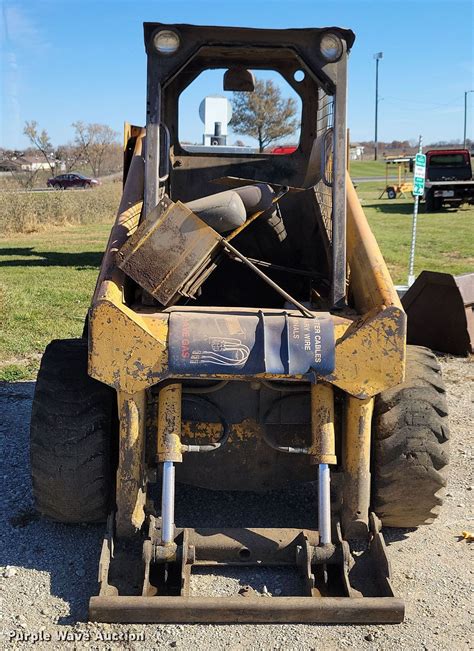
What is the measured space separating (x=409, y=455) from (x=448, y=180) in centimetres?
2541

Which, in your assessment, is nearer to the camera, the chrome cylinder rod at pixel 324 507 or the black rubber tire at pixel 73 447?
the chrome cylinder rod at pixel 324 507

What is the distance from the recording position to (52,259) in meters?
15.4

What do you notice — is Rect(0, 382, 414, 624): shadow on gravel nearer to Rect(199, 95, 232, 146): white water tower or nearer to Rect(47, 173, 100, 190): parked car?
A: Rect(199, 95, 232, 146): white water tower

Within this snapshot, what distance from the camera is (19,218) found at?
22.3 metres

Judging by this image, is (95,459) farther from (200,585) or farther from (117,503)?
(200,585)

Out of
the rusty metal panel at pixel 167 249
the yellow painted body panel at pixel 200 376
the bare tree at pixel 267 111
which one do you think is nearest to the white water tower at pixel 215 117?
the bare tree at pixel 267 111

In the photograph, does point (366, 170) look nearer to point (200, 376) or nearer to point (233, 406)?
point (233, 406)

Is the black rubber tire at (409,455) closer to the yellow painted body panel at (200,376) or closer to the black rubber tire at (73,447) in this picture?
the yellow painted body panel at (200,376)

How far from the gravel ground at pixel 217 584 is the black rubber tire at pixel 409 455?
0.89 feet

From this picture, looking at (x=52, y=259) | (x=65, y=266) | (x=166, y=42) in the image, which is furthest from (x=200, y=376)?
(x=52, y=259)

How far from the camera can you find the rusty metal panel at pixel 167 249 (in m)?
3.67

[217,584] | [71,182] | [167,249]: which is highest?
[71,182]

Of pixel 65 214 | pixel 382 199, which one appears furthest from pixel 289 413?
pixel 382 199

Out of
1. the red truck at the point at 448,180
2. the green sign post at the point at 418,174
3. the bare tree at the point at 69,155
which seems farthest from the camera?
the bare tree at the point at 69,155
